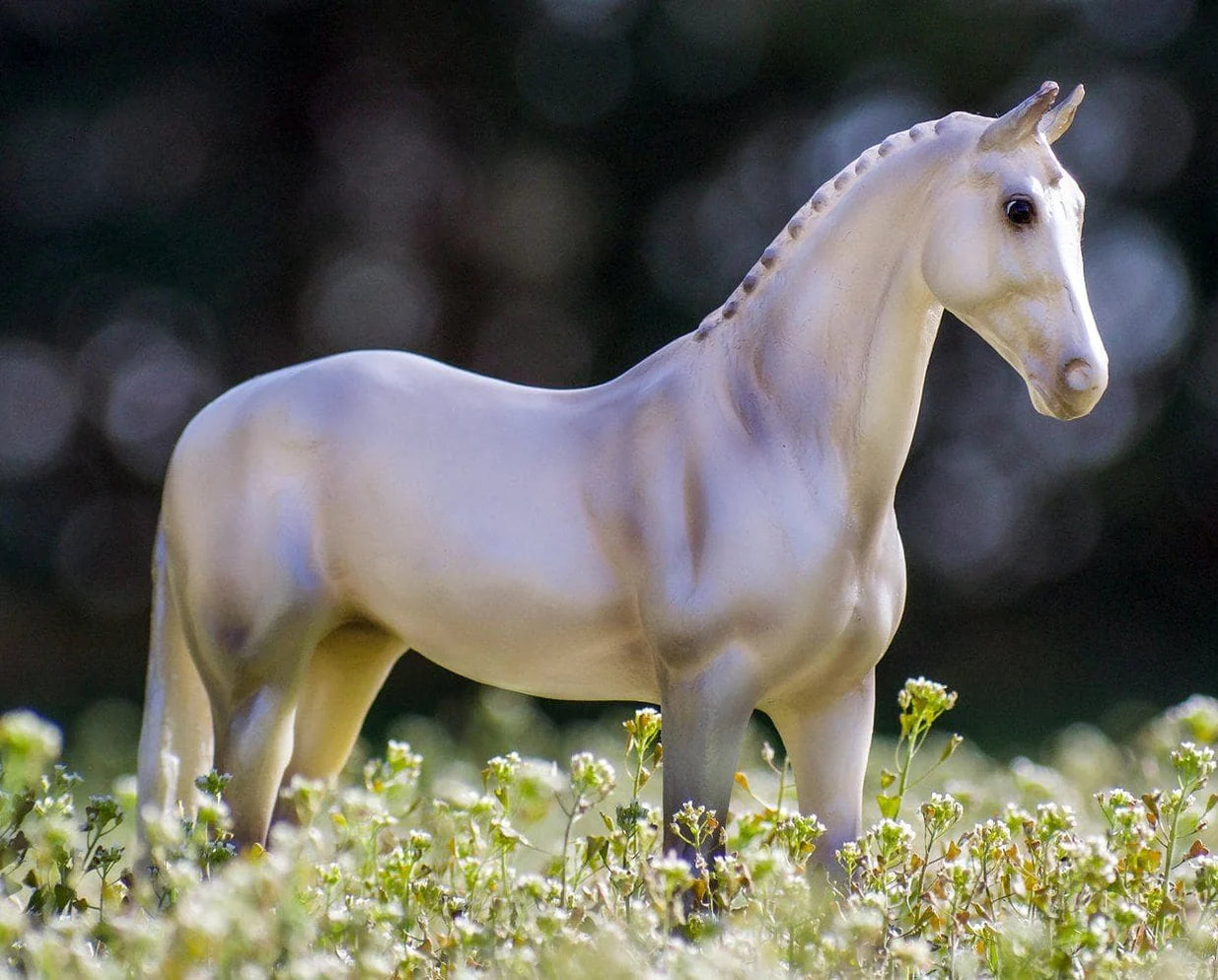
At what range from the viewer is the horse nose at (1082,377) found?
204 centimetres

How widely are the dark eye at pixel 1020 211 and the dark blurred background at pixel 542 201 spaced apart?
492cm

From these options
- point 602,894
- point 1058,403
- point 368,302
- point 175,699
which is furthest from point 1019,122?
point 368,302

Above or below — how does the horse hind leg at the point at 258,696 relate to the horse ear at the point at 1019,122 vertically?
below

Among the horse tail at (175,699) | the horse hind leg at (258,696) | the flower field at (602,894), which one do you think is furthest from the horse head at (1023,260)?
the horse tail at (175,699)

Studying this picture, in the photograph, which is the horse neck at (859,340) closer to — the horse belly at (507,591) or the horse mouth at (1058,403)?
the horse mouth at (1058,403)

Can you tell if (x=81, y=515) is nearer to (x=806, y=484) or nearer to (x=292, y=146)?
(x=292, y=146)

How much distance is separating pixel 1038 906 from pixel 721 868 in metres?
0.40

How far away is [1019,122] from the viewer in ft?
6.88

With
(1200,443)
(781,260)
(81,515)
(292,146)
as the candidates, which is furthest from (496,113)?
(781,260)

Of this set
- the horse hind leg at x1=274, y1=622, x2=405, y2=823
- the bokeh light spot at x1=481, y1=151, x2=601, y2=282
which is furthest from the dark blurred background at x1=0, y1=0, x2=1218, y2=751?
the horse hind leg at x1=274, y1=622, x2=405, y2=823

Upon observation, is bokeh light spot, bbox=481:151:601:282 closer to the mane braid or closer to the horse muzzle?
the mane braid

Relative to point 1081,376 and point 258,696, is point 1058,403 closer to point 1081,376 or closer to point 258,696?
point 1081,376

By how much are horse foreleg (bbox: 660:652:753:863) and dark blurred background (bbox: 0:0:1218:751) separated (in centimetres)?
489

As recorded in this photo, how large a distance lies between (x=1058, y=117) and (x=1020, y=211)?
10.1 inches
